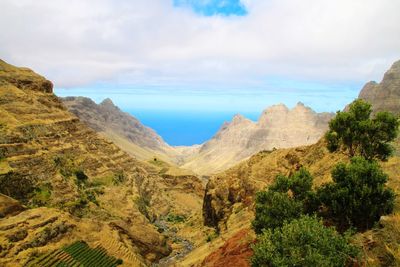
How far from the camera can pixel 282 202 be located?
38469 millimetres

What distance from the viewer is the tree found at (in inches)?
1686

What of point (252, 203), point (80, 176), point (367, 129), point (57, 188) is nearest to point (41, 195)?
point (57, 188)

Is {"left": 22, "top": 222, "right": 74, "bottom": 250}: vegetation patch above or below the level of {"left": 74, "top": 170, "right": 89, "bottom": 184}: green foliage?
below

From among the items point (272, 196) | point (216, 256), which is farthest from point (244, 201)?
point (272, 196)

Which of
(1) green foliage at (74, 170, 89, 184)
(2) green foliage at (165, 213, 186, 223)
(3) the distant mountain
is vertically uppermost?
(3) the distant mountain

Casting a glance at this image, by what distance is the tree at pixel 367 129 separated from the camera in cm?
4281

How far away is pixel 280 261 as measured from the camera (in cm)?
2622

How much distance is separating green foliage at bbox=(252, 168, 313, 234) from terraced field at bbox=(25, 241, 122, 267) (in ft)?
81.1

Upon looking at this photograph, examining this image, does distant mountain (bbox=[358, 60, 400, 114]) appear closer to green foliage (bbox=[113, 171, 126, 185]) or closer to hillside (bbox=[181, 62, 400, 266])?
Answer: hillside (bbox=[181, 62, 400, 266])

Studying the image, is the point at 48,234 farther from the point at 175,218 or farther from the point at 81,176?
the point at 175,218

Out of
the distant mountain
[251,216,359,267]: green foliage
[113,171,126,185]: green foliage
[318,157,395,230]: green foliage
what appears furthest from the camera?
the distant mountain

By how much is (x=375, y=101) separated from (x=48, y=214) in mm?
149499

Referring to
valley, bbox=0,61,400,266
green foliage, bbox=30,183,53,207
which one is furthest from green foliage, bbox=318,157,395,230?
green foliage, bbox=30,183,53,207

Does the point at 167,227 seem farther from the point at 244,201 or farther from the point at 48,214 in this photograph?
the point at 48,214
